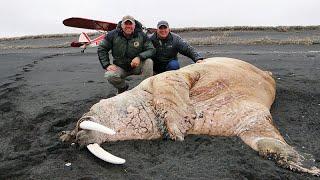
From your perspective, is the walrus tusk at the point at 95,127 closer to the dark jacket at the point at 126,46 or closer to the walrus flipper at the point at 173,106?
the walrus flipper at the point at 173,106

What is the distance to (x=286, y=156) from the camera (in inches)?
199

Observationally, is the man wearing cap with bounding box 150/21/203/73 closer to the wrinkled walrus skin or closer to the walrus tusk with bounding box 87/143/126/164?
the wrinkled walrus skin

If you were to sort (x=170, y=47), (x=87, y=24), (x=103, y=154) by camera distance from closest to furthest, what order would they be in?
(x=103, y=154)
(x=170, y=47)
(x=87, y=24)

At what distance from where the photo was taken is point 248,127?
18.7ft

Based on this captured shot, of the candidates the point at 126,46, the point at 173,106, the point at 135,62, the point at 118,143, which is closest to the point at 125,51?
the point at 126,46

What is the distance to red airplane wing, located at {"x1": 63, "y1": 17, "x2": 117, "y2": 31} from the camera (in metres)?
16.2

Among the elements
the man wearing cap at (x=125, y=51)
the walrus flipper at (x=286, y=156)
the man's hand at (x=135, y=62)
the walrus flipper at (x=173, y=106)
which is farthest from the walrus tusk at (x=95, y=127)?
the man wearing cap at (x=125, y=51)

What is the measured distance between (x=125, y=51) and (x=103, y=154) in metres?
3.57

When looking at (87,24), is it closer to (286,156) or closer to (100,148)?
(100,148)

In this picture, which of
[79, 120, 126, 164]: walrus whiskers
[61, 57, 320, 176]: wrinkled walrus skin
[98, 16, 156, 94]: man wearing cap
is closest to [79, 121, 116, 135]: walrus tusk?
[79, 120, 126, 164]: walrus whiskers

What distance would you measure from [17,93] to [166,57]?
2.92 metres

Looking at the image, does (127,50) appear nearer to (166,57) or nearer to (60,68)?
(166,57)

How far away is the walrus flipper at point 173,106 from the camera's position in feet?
18.5

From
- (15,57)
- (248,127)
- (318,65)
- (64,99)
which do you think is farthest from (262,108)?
(15,57)
